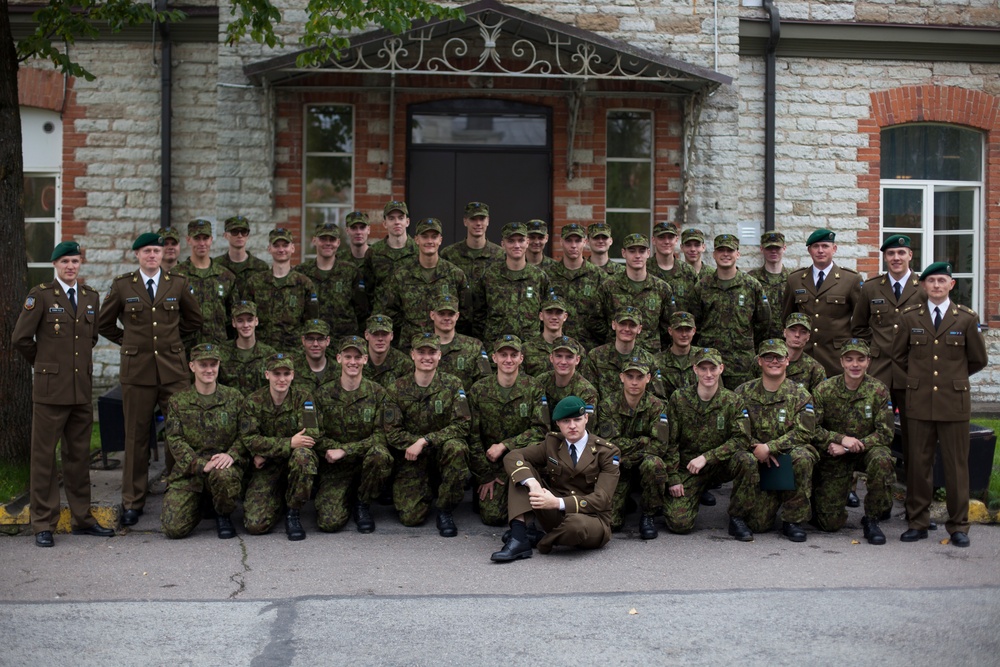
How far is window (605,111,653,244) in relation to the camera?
12492 millimetres

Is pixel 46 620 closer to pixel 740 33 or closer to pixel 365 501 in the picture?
pixel 365 501

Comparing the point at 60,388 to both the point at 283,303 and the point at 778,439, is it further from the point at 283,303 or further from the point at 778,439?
the point at 778,439

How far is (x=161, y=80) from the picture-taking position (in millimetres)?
12469

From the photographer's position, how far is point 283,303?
9.38 m

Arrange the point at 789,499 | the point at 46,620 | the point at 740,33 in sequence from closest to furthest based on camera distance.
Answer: the point at 46,620 < the point at 789,499 < the point at 740,33

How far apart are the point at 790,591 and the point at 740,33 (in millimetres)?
8241

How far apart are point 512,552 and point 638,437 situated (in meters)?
1.57

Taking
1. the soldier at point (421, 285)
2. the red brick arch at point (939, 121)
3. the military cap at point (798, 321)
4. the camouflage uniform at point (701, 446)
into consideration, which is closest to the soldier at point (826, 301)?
the military cap at point (798, 321)

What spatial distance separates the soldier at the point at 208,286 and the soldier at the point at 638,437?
326cm

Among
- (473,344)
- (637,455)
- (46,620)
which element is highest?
(473,344)

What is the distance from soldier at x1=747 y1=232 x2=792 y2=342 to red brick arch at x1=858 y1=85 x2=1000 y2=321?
3584 millimetres

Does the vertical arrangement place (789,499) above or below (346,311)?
below

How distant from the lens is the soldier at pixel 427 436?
8188 millimetres

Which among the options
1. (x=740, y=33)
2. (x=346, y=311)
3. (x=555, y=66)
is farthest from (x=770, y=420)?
(x=740, y=33)
